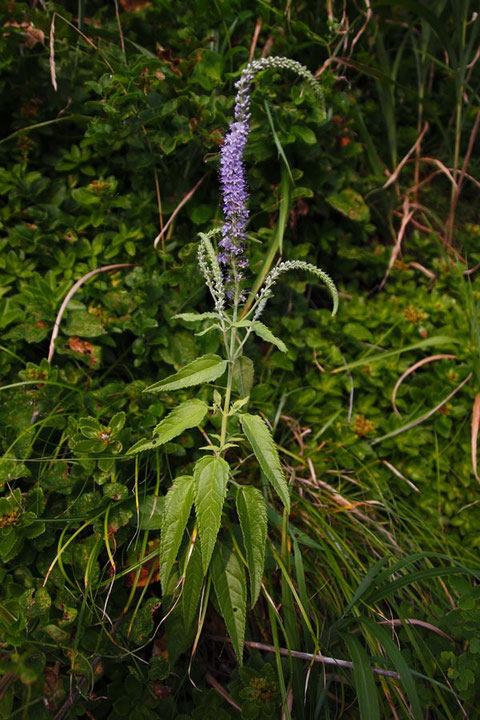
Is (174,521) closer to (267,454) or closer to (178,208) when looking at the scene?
(267,454)

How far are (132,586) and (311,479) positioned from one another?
70 cm

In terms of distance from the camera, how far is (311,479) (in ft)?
5.97

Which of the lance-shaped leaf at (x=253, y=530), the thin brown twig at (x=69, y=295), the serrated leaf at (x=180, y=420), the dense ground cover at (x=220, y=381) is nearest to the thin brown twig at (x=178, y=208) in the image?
the dense ground cover at (x=220, y=381)

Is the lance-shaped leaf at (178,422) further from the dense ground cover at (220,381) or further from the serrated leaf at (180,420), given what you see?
the dense ground cover at (220,381)

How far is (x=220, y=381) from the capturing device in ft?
5.77

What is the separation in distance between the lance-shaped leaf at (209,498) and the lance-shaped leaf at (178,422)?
0.32 ft

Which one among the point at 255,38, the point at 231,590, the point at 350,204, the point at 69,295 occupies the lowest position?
the point at 231,590

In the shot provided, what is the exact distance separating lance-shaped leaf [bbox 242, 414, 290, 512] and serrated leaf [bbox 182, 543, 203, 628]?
28 cm

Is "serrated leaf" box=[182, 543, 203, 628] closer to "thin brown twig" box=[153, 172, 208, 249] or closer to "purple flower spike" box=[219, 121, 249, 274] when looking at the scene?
"purple flower spike" box=[219, 121, 249, 274]

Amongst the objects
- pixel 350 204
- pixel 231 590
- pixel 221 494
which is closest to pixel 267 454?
pixel 221 494

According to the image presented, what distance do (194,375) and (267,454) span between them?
278 mm

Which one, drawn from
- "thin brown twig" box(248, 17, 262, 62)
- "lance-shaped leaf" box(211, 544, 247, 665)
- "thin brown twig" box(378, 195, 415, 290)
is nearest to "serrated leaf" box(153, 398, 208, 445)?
"lance-shaped leaf" box(211, 544, 247, 665)

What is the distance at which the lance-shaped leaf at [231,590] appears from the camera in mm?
1238

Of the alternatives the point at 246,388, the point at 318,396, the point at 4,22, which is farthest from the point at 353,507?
the point at 4,22
